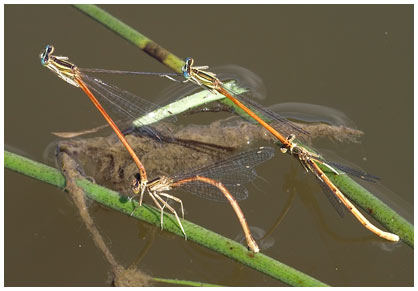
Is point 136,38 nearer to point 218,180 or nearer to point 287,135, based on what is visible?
point 218,180

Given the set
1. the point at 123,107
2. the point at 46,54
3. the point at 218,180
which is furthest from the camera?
the point at 123,107

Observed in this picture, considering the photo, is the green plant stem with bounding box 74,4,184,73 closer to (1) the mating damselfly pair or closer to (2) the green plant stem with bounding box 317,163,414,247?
(1) the mating damselfly pair

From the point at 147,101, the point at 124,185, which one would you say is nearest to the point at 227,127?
the point at 147,101

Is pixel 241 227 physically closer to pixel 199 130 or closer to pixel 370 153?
pixel 199 130

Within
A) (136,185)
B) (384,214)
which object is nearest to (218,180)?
(136,185)

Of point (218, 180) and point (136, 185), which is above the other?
point (218, 180)
